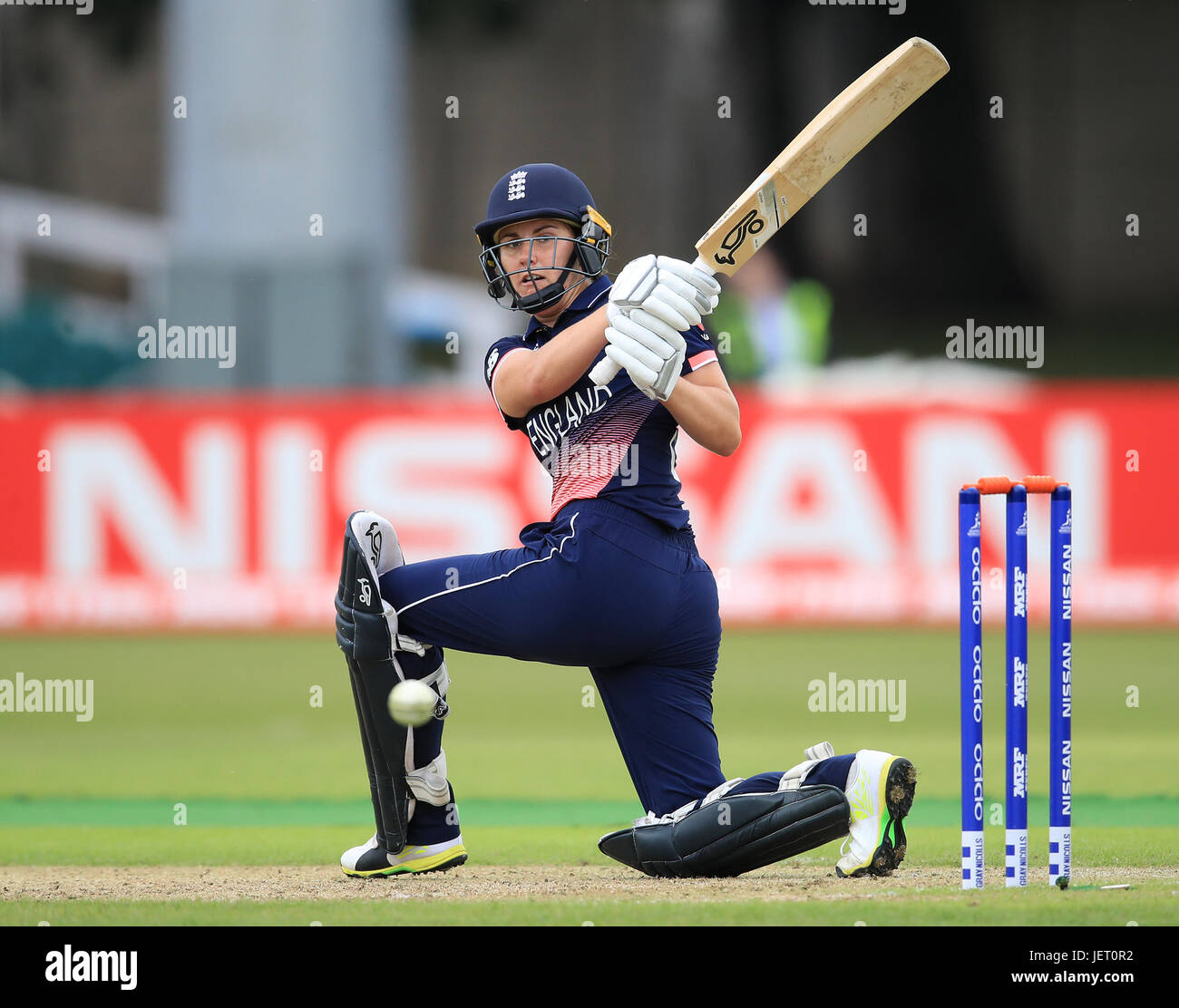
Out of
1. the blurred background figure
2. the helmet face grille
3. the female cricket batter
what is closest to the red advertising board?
the blurred background figure

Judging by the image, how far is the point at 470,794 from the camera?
22.5 feet

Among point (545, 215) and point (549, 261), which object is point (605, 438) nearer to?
point (549, 261)

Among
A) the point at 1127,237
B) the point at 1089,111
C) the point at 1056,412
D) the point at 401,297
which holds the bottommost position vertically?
the point at 1056,412

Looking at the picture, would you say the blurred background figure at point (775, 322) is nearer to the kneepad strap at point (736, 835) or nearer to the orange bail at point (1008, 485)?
the kneepad strap at point (736, 835)

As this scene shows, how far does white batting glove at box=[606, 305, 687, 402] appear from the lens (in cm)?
425

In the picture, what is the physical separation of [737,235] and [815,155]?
292 millimetres

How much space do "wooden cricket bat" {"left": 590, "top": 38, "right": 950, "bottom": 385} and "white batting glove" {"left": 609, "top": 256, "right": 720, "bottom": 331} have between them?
0.10m

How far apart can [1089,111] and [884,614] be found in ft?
75.6

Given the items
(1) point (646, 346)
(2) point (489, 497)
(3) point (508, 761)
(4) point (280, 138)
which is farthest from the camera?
(4) point (280, 138)

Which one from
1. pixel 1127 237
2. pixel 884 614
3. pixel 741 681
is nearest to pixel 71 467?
pixel 741 681

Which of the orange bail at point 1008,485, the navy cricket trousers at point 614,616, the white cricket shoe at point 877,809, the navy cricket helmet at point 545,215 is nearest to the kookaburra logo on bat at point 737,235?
the navy cricket helmet at point 545,215

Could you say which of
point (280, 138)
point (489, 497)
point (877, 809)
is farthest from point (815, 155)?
point (280, 138)

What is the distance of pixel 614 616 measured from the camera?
4.59 metres

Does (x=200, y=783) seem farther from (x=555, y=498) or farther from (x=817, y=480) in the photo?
(x=817, y=480)
